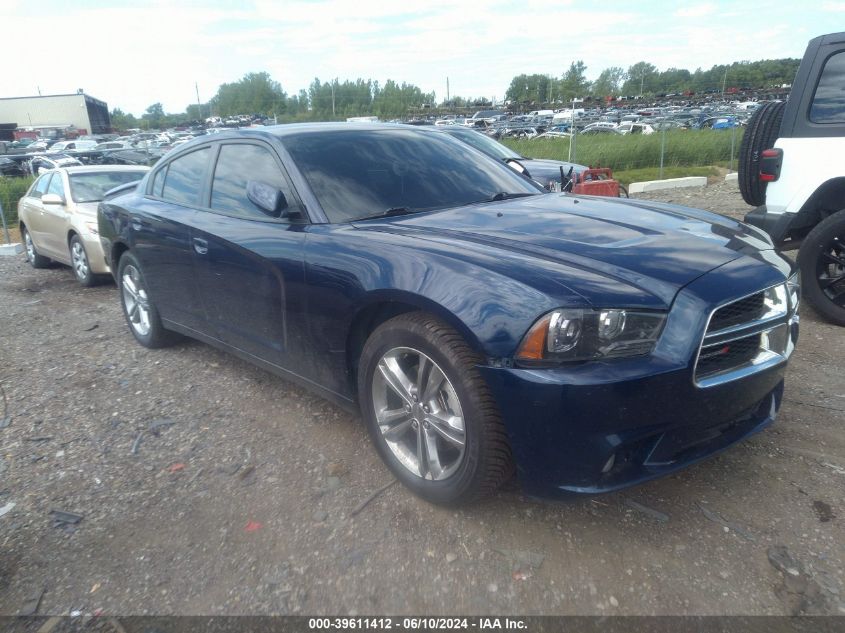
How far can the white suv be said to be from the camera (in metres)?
4.82

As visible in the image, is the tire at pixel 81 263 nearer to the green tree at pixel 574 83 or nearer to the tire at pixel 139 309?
the tire at pixel 139 309

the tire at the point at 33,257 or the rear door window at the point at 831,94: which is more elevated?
the rear door window at the point at 831,94

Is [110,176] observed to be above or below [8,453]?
above

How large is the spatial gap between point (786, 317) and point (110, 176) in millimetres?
8278

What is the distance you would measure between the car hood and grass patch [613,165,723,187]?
43.2 ft

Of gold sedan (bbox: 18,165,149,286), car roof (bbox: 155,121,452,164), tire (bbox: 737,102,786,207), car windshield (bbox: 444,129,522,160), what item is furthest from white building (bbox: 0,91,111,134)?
tire (bbox: 737,102,786,207)

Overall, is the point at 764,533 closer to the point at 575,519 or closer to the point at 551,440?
the point at 575,519

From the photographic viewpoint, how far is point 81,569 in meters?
2.59

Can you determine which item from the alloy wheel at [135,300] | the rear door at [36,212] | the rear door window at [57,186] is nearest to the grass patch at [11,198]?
the rear door at [36,212]

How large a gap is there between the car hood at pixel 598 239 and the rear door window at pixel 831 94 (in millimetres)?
2155

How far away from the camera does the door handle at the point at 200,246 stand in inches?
153

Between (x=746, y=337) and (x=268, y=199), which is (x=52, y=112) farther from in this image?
(x=746, y=337)

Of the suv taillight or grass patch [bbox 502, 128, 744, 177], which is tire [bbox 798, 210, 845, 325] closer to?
the suv taillight

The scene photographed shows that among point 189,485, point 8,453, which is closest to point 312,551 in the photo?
point 189,485
